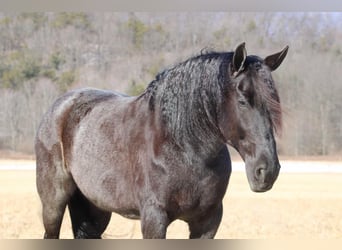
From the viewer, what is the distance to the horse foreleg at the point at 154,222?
217 centimetres

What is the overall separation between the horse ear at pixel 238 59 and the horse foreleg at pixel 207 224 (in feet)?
1.89

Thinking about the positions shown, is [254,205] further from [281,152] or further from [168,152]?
[168,152]

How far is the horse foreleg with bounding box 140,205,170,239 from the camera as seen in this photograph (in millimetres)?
2174

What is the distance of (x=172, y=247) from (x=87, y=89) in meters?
1.11

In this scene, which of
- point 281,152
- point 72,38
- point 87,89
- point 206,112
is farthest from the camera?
point 72,38

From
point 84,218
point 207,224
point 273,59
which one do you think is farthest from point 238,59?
point 84,218

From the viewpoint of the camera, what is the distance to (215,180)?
7.26ft

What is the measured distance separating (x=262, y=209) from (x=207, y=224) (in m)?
2.16

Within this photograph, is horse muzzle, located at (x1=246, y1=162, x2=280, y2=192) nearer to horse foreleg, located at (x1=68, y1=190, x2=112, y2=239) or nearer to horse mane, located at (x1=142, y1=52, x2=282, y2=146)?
horse mane, located at (x1=142, y1=52, x2=282, y2=146)

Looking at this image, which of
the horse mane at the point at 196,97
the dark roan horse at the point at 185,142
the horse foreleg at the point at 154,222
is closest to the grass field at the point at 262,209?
the dark roan horse at the point at 185,142

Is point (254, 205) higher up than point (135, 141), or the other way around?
point (135, 141)

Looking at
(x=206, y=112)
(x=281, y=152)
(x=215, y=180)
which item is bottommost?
(x=281, y=152)

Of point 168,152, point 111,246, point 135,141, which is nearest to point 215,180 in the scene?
point 168,152

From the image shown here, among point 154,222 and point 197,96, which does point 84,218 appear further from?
point 197,96
